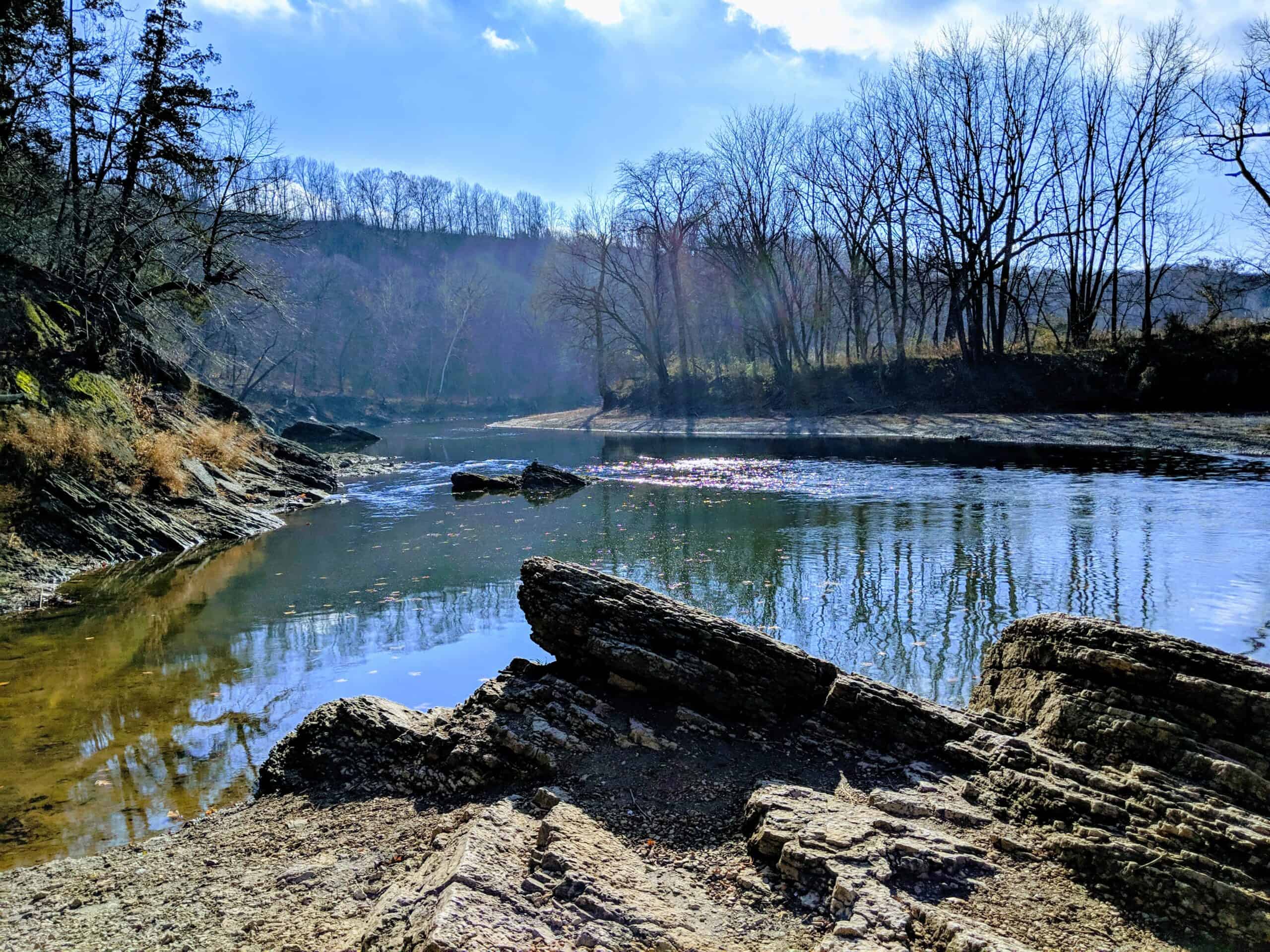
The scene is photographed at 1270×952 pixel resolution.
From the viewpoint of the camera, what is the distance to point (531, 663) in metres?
5.33

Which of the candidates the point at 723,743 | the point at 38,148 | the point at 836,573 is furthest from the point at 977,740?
the point at 38,148

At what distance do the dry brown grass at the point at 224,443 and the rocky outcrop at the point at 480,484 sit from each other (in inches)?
214

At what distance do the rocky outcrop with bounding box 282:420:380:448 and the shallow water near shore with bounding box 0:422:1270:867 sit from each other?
845 inches

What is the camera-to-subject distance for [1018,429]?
2900cm

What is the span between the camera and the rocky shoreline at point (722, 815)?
282 cm

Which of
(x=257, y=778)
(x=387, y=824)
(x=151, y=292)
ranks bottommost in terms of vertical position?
(x=257, y=778)

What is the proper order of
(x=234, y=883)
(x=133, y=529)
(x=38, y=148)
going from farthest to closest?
(x=38, y=148), (x=133, y=529), (x=234, y=883)

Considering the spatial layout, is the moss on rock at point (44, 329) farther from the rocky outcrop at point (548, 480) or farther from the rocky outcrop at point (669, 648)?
the rocky outcrop at point (669, 648)

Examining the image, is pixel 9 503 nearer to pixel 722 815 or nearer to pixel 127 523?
pixel 127 523

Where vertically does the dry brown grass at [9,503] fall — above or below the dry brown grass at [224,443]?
below

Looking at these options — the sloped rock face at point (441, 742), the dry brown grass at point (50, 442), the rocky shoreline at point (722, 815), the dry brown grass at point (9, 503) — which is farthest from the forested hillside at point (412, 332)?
the rocky shoreline at point (722, 815)

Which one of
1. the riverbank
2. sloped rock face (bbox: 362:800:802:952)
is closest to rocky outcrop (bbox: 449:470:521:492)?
the riverbank

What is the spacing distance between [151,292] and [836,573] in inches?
669

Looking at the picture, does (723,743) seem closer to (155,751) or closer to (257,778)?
(257,778)
